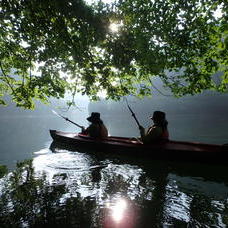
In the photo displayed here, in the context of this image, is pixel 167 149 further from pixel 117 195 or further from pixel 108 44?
pixel 108 44

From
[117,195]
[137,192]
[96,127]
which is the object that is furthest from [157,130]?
[96,127]

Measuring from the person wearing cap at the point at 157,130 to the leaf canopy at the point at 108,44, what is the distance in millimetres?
1405

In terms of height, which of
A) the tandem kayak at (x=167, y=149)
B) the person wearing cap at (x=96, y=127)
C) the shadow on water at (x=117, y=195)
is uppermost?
the person wearing cap at (x=96, y=127)

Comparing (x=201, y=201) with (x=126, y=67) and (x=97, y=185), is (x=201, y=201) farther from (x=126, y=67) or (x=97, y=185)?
(x=126, y=67)

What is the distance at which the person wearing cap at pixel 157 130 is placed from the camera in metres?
12.8

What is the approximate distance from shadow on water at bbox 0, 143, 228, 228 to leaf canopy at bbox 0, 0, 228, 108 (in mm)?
3731

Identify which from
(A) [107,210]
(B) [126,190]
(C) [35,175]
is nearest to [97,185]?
(B) [126,190]

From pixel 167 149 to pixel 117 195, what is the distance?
4.92 m

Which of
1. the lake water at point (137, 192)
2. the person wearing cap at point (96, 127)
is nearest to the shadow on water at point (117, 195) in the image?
the lake water at point (137, 192)

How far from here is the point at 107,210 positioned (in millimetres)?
7465

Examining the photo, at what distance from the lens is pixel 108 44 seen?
7793mm

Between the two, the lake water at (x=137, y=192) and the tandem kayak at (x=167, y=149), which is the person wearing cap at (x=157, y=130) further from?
the lake water at (x=137, y=192)

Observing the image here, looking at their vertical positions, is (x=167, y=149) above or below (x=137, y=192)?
above

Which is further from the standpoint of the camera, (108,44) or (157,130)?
(157,130)
